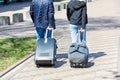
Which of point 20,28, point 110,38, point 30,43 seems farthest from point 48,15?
point 20,28

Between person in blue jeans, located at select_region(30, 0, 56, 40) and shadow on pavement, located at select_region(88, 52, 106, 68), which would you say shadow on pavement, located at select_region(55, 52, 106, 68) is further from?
person in blue jeans, located at select_region(30, 0, 56, 40)

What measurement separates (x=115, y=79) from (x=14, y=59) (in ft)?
11.3

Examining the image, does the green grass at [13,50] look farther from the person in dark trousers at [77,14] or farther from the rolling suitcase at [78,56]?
the person in dark trousers at [77,14]

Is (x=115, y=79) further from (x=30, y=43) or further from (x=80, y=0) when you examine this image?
(x=30, y=43)

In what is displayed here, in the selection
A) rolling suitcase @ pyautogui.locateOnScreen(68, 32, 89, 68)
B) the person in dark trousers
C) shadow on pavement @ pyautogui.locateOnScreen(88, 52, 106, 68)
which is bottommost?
shadow on pavement @ pyautogui.locateOnScreen(88, 52, 106, 68)

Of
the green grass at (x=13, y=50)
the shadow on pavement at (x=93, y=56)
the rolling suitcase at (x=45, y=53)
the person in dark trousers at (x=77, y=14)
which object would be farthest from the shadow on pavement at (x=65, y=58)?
the green grass at (x=13, y=50)

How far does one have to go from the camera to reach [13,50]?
12609 millimetres

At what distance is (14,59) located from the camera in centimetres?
1139

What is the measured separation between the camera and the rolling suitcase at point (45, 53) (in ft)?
32.8

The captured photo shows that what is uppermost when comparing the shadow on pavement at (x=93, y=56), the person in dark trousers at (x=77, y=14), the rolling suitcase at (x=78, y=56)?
the person in dark trousers at (x=77, y=14)

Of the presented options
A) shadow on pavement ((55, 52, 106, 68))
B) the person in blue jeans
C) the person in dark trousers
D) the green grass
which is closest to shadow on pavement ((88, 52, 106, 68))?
shadow on pavement ((55, 52, 106, 68))

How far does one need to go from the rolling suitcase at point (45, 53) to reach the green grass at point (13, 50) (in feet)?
3.26

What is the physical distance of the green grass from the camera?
1118 cm

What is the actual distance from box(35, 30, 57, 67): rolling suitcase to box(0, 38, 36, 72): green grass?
0.99m
